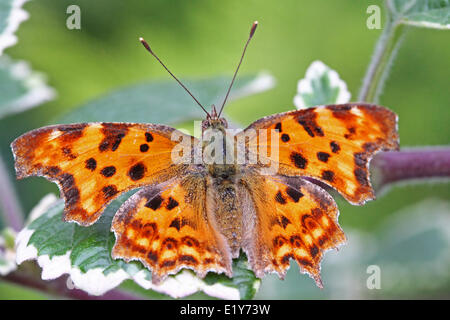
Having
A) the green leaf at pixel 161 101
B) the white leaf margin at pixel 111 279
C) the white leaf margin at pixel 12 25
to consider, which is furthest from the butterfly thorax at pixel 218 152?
the white leaf margin at pixel 12 25

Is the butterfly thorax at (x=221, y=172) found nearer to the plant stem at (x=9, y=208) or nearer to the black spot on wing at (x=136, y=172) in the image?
the black spot on wing at (x=136, y=172)

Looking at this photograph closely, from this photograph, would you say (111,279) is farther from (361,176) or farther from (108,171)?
(361,176)

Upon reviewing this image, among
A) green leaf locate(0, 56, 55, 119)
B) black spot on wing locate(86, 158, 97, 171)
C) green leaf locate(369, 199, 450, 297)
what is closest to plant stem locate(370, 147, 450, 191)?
black spot on wing locate(86, 158, 97, 171)

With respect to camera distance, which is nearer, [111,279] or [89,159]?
[111,279]

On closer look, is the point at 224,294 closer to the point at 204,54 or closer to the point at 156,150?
the point at 156,150

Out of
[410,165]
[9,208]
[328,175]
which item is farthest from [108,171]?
[410,165]

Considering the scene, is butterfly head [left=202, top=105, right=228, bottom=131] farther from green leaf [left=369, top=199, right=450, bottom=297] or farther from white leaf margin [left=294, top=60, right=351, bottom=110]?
green leaf [left=369, top=199, right=450, bottom=297]

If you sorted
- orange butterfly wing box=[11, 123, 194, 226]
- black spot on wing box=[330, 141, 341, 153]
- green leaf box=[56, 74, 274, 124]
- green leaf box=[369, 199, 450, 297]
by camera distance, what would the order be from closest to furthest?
orange butterfly wing box=[11, 123, 194, 226], black spot on wing box=[330, 141, 341, 153], green leaf box=[56, 74, 274, 124], green leaf box=[369, 199, 450, 297]

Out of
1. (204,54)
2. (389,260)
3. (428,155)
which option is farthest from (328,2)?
(428,155)
